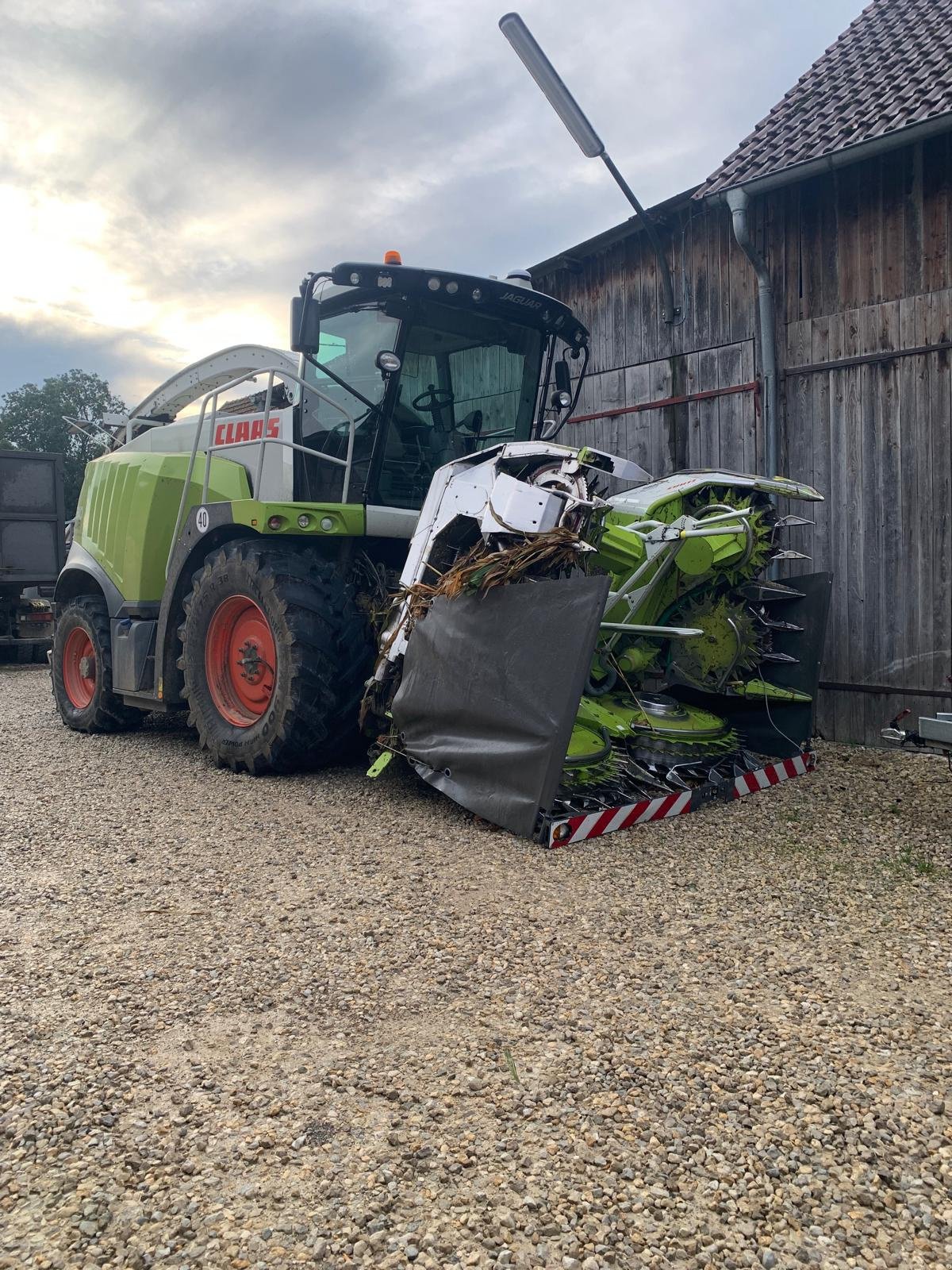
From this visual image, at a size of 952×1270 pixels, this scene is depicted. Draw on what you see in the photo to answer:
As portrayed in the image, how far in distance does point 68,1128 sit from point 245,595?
3.53m

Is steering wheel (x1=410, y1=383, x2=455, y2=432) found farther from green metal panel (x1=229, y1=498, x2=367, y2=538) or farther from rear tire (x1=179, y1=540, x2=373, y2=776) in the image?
rear tire (x1=179, y1=540, x2=373, y2=776)

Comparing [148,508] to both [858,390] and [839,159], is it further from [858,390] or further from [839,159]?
[839,159]

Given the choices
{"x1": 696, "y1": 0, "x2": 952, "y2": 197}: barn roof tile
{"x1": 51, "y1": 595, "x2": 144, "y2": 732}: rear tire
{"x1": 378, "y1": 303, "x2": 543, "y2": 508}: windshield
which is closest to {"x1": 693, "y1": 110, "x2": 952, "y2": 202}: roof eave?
{"x1": 696, "y1": 0, "x2": 952, "y2": 197}: barn roof tile

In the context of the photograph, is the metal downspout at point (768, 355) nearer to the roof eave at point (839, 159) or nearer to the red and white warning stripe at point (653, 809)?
the roof eave at point (839, 159)

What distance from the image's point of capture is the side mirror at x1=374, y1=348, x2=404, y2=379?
525 cm

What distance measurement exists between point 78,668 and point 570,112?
18.0 feet

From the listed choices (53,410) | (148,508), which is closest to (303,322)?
(148,508)

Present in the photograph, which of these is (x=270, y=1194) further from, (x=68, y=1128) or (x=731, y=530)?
(x=731, y=530)

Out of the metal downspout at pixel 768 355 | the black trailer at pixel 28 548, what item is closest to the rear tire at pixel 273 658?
the metal downspout at pixel 768 355

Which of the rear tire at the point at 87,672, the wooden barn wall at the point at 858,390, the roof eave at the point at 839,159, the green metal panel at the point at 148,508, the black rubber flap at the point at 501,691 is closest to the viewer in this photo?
the black rubber flap at the point at 501,691

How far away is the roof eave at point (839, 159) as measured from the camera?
206 inches

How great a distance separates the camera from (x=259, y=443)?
5910 mm

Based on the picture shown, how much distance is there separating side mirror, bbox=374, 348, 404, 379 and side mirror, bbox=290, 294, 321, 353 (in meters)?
0.40

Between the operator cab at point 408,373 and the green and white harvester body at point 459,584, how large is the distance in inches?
0.6
